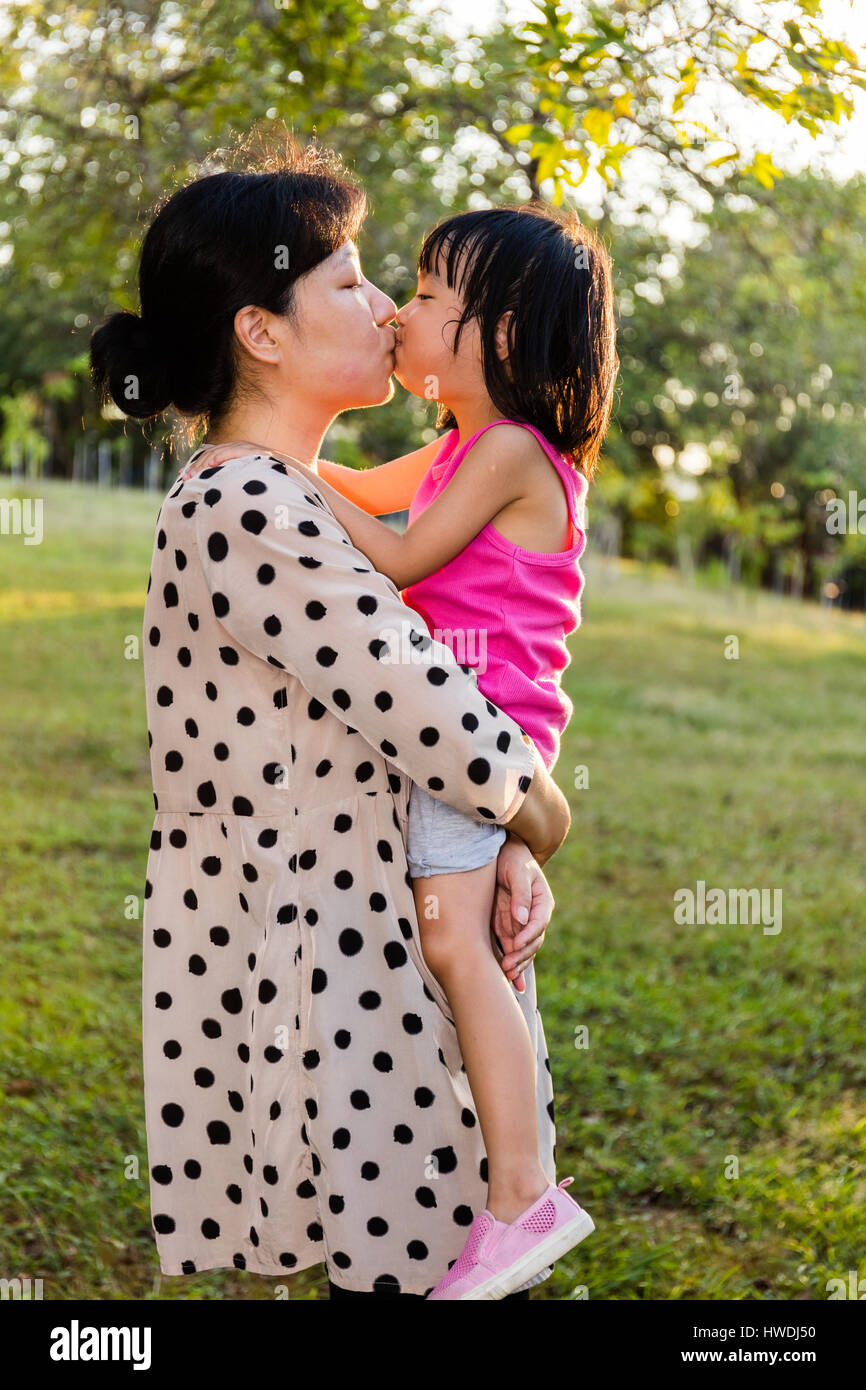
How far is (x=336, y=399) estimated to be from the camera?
1.89 m

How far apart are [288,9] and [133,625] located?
8.97m

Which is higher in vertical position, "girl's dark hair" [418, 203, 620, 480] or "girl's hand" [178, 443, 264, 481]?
"girl's dark hair" [418, 203, 620, 480]

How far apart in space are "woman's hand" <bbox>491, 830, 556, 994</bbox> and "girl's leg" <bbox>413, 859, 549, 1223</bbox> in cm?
4

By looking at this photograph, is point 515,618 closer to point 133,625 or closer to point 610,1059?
point 610,1059

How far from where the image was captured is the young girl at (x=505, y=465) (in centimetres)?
191

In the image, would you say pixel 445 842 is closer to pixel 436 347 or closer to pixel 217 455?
pixel 217 455

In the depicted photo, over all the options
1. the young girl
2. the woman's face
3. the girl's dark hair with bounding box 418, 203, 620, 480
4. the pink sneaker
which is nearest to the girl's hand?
the young girl

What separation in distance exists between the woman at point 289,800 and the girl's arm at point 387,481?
0.48 meters

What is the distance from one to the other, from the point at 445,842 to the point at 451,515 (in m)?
0.50

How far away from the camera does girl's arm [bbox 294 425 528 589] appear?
1911mm

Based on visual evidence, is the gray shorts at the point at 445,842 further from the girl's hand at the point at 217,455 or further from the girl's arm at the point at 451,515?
the girl's hand at the point at 217,455

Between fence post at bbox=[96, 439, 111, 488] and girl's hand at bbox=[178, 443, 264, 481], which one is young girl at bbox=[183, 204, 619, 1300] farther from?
fence post at bbox=[96, 439, 111, 488]

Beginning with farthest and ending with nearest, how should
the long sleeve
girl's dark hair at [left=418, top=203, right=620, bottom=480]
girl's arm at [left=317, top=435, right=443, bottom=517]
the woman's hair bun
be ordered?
1. girl's arm at [left=317, top=435, right=443, bottom=517]
2. girl's dark hair at [left=418, top=203, right=620, bottom=480]
3. the woman's hair bun
4. the long sleeve
